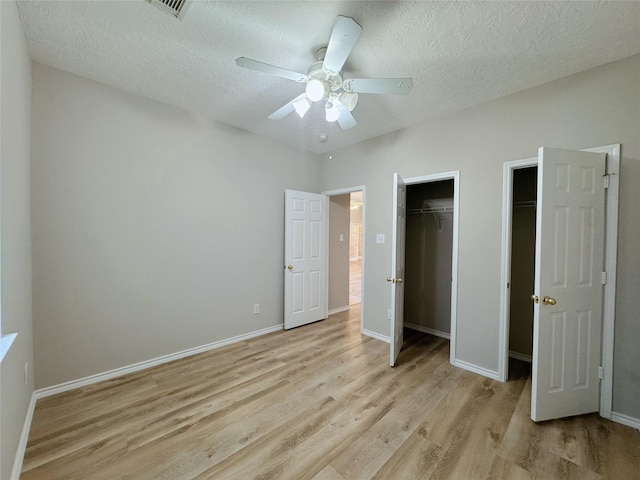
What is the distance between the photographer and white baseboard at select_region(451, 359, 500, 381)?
254 cm

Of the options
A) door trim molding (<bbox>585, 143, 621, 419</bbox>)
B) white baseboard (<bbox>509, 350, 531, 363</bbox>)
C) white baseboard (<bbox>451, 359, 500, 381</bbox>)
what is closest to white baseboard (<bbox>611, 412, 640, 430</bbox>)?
door trim molding (<bbox>585, 143, 621, 419</bbox>)

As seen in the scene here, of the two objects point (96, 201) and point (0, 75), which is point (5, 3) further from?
point (96, 201)

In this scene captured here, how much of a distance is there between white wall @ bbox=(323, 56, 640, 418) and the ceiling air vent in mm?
1909

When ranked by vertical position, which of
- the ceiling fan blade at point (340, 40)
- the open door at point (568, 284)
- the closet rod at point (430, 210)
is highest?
the ceiling fan blade at point (340, 40)

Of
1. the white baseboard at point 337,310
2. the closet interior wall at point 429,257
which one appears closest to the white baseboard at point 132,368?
the white baseboard at point 337,310

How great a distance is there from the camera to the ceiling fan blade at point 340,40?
1345 mm

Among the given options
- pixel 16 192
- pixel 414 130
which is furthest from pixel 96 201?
pixel 414 130

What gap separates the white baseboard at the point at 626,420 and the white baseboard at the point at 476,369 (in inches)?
29.4

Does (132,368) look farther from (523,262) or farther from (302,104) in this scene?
(523,262)

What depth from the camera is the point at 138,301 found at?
260cm

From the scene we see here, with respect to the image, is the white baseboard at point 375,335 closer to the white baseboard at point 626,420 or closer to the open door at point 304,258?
the open door at point 304,258

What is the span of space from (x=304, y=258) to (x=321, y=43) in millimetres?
2701

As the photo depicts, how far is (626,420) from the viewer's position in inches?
75.8

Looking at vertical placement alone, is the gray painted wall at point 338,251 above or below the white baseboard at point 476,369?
above
